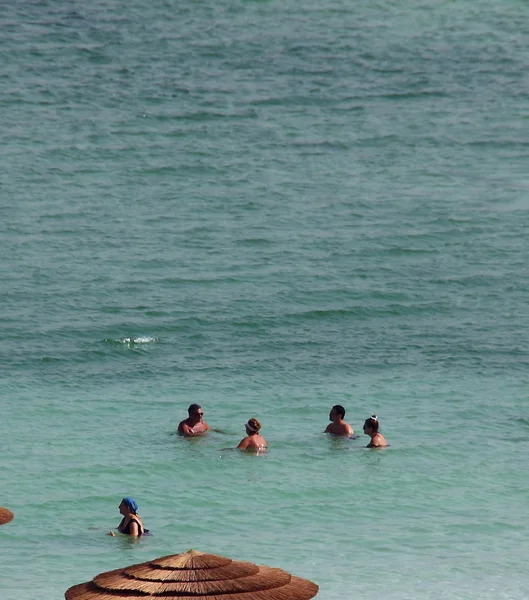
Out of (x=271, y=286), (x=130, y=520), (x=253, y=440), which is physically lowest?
(x=130, y=520)

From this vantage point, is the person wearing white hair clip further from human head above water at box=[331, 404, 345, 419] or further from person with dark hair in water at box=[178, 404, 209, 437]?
human head above water at box=[331, 404, 345, 419]

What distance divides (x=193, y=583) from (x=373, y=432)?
1103 cm

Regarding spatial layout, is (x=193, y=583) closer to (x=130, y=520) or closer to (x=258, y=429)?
(x=130, y=520)

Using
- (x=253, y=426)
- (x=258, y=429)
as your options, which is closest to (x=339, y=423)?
(x=258, y=429)

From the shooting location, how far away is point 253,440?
21703 millimetres

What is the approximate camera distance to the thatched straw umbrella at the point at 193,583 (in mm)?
11375

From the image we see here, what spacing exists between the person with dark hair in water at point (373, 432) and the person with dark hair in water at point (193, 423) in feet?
9.24

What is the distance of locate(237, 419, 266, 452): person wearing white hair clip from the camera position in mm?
21688

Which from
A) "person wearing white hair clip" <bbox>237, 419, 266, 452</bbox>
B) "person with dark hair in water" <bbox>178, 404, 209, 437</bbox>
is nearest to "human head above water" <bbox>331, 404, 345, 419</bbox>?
"person wearing white hair clip" <bbox>237, 419, 266, 452</bbox>

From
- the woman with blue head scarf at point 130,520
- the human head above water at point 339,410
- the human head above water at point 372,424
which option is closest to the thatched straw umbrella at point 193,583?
the woman with blue head scarf at point 130,520

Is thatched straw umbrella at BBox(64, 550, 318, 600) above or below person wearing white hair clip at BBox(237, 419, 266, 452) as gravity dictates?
below

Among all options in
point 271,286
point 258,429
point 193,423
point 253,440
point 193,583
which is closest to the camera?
point 193,583

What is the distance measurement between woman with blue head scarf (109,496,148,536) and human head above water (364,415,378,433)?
547 cm

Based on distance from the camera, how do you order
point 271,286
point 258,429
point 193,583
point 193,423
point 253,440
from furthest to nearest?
point 271,286 → point 193,423 → point 258,429 → point 253,440 → point 193,583
